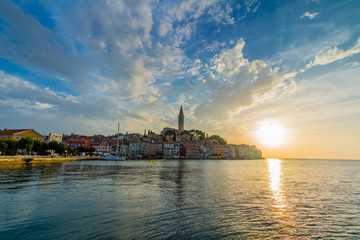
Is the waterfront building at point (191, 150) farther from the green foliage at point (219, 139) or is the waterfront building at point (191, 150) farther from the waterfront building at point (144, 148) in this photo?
the green foliage at point (219, 139)

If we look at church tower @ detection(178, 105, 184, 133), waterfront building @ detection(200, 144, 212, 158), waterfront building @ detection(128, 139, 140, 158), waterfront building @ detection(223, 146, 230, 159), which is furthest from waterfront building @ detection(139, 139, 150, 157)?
church tower @ detection(178, 105, 184, 133)

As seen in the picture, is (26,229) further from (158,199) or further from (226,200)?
(226,200)

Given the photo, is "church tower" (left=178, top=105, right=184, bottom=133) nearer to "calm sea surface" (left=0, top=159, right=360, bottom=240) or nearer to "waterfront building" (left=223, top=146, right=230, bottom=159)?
"waterfront building" (left=223, top=146, right=230, bottom=159)

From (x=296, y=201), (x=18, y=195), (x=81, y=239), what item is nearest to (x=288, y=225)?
(x=296, y=201)

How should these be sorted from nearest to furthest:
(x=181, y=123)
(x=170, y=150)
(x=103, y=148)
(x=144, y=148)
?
(x=103, y=148), (x=144, y=148), (x=170, y=150), (x=181, y=123)

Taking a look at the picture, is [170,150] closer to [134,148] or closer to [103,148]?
[134,148]

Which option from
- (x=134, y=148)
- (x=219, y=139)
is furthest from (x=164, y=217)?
(x=219, y=139)

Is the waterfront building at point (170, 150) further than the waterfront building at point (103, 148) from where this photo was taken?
Yes

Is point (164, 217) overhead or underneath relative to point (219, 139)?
underneath

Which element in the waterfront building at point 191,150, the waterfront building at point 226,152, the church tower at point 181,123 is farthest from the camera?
the church tower at point 181,123

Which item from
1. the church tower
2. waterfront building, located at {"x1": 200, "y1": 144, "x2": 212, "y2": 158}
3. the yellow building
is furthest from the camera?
the church tower

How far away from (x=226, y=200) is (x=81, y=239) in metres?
9.44

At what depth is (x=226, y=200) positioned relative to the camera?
13.2 m

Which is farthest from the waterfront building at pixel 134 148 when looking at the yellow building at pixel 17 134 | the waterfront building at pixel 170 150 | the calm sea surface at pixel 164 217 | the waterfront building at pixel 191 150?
the calm sea surface at pixel 164 217
